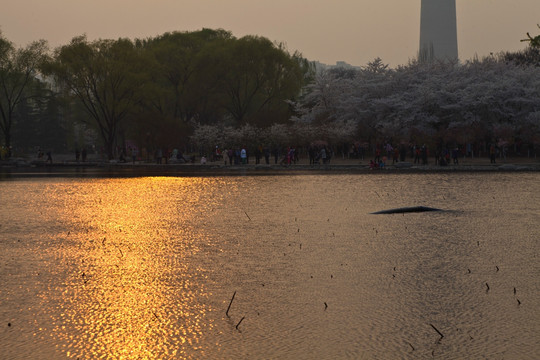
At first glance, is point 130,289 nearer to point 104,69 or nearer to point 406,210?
point 406,210

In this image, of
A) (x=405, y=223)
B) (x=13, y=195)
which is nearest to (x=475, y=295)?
(x=405, y=223)

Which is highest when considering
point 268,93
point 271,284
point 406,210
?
point 268,93

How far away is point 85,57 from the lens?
7156cm

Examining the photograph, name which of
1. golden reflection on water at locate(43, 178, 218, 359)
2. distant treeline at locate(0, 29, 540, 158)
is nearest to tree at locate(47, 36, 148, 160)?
distant treeline at locate(0, 29, 540, 158)

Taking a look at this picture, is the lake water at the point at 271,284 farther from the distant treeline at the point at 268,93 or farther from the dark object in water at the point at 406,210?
the distant treeline at the point at 268,93

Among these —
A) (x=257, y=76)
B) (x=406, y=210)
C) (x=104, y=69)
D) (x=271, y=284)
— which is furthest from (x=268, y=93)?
(x=271, y=284)

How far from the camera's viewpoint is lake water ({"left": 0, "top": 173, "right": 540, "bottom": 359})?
645 cm

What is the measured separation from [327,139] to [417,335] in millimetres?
66122

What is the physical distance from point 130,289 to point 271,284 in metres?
1.75

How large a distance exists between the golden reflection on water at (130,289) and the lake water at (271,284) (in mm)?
25

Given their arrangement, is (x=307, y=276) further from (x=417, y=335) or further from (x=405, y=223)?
(x=405, y=223)

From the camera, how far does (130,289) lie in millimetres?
8859

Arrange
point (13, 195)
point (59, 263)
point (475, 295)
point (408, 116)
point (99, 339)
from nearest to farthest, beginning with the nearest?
point (99, 339) → point (475, 295) → point (59, 263) → point (13, 195) → point (408, 116)

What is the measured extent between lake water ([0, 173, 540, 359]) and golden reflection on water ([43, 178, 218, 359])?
2cm
